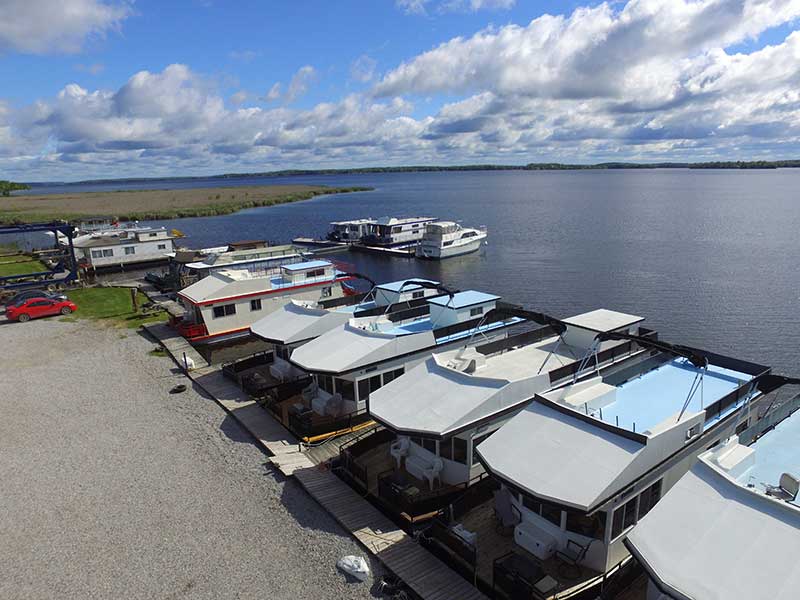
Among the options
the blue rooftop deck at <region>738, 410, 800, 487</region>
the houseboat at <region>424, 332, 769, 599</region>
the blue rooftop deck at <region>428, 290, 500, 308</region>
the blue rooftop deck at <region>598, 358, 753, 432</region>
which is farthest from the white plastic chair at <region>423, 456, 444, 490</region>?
the blue rooftop deck at <region>428, 290, 500, 308</region>

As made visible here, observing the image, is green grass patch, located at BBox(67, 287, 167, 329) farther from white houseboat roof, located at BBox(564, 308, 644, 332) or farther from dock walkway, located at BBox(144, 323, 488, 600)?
white houseboat roof, located at BBox(564, 308, 644, 332)

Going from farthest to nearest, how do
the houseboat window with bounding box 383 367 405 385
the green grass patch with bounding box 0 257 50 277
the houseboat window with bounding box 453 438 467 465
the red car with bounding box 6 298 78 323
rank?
1. the green grass patch with bounding box 0 257 50 277
2. the red car with bounding box 6 298 78 323
3. the houseboat window with bounding box 383 367 405 385
4. the houseboat window with bounding box 453 438 467 465

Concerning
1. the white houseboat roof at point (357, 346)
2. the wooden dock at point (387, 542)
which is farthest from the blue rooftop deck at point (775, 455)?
the white houseboat roof at point (357, 346)

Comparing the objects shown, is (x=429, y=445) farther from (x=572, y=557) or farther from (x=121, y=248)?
(x=121, y=248)

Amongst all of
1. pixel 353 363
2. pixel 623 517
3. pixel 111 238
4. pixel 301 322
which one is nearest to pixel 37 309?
pixel 301 322

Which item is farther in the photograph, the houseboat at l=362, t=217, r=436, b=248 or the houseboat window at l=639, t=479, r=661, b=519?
the houseboat at l=362, t=217, r=436, b=248

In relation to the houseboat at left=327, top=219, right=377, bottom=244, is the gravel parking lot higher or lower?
lower

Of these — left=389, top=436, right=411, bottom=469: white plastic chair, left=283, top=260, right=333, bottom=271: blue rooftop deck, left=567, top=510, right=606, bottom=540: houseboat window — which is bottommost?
left=389, top=436, right=411, bottom=469: white plastic chair
